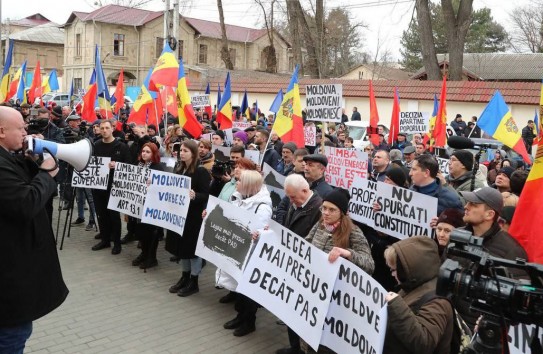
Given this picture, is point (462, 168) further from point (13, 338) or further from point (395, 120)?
point (395, 120)

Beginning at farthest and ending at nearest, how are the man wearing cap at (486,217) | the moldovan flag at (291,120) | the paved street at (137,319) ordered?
the moldovan flag at (291,120) → the paved street at (137,319) → the man wearing cap at (486,217)

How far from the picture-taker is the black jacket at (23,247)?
9.73 feet

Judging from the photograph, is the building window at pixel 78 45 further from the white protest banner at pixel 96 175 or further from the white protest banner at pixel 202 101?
the white protest banner at pixel 96 175

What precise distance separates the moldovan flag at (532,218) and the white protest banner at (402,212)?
1.49 m

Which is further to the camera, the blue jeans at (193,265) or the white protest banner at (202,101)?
the white protest banner at (202,101)

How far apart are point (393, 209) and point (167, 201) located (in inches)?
111

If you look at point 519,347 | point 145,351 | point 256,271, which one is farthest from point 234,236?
point 519,347

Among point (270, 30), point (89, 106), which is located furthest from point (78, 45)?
point (89, 106)

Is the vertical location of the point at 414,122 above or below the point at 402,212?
above

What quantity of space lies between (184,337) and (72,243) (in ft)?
12.2

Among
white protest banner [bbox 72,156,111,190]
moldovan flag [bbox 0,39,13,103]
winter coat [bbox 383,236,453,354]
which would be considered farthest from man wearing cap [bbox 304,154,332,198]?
moldovan flag [bbox 0,39,13,103]

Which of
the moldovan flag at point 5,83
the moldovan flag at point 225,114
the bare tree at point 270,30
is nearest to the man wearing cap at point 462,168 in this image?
the moldovan flag at point 225,114

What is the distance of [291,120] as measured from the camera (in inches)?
340

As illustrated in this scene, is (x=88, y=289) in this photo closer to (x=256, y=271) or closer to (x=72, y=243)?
(x=72, y=243)
